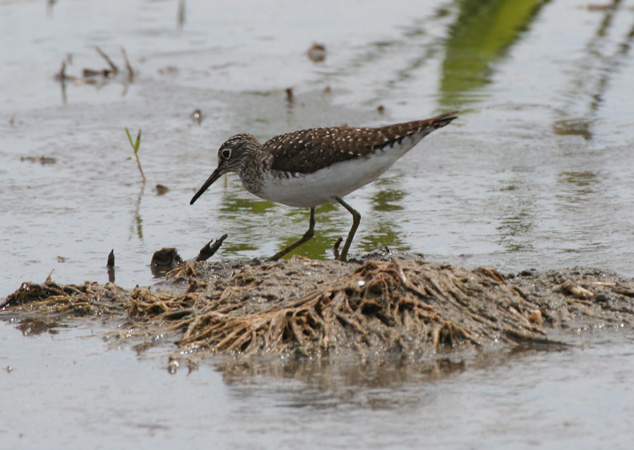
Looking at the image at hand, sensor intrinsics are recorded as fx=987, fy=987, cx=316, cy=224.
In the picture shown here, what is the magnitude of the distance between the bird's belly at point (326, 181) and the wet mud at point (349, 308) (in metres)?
1.08

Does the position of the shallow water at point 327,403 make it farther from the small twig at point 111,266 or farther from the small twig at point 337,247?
the small twig at point 337,247

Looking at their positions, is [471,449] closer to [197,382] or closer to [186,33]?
[197,382]

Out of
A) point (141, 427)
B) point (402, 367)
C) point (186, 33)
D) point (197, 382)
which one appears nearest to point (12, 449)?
point (141, 427)

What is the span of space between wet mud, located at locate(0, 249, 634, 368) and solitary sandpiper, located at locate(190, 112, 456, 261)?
1092 mm

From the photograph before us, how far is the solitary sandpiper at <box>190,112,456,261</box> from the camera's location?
7.91 metres

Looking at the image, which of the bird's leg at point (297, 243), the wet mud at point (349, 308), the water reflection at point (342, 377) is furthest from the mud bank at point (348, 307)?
the bird's leg at point (297, 243)

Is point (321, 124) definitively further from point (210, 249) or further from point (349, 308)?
point (349, 308)

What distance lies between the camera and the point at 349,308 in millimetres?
5988

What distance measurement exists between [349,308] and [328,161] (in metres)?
2.17

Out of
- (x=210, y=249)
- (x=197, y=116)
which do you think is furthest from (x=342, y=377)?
(x=197, y=116)

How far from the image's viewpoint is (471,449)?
4.42 metres

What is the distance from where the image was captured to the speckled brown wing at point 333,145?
7918mm

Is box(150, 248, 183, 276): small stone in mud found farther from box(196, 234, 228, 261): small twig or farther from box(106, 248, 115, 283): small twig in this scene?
box(106, 248, 115, 283): small twig

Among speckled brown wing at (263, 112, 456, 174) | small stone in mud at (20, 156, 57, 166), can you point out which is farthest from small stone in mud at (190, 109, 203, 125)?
speckled brown wing at (263, 112, 456, 174)
